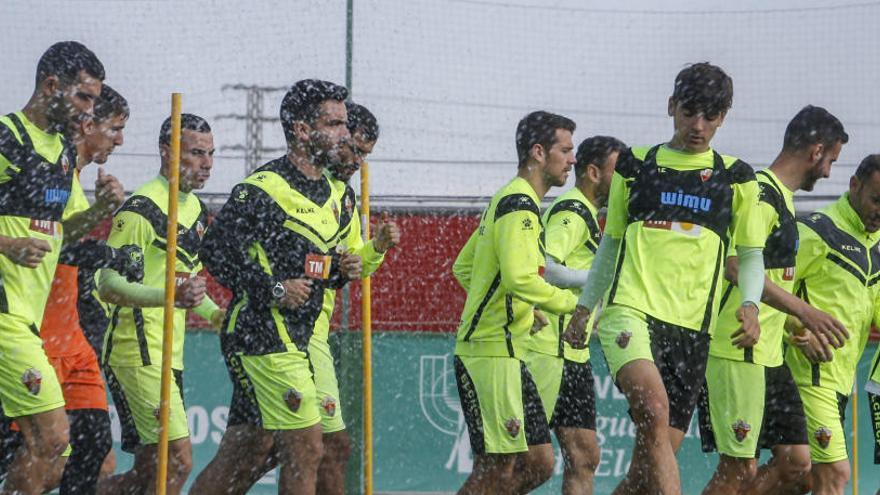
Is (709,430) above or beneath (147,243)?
beneath

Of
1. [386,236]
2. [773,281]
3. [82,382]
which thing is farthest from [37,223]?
[773,281]

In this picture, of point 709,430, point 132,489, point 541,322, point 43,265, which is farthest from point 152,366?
point 709,430

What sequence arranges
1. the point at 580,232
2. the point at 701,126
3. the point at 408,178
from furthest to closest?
the point at 408,178 → the point at 580,232 → the point at 701,126

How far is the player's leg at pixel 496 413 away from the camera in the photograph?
7566 millimetres

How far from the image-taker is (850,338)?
8195 millimetres

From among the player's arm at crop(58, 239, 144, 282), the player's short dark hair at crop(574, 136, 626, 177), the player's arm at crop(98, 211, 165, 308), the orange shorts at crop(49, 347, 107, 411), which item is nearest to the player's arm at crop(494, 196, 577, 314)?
the player's short dark hair at crop(574, 136, 626, 177)

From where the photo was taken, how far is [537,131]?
8.27 metres

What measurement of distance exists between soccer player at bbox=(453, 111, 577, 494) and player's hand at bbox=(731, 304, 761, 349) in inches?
43.3

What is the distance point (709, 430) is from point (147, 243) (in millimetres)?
3264

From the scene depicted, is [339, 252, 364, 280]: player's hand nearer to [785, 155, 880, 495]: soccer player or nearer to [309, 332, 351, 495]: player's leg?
[309, 332, 351, 495]: player's leg

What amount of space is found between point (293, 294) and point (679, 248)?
1.79 m

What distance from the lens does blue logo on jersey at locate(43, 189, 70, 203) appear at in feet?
22.4

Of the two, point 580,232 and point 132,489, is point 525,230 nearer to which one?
point 580,232

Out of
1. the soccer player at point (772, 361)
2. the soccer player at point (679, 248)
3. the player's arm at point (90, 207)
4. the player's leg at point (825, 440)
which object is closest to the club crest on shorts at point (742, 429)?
the soccer player at point (772, 361)
